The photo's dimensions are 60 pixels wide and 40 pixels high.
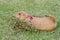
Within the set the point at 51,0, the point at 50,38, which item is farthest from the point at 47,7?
the point at 50,38

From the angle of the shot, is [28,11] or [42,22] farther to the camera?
[28,11]

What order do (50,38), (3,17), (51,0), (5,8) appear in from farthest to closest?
(51,0) < (5,8) < (3,17) < (50,38)

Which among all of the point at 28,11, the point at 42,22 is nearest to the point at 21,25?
the point at 42,22

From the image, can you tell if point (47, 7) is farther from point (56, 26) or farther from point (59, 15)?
point (56, 26)

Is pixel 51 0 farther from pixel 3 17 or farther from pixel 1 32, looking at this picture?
pixel 1 32

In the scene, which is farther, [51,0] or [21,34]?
[51,0]

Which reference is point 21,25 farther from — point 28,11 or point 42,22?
point 28,11

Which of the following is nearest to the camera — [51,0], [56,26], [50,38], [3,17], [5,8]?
[50,38]
